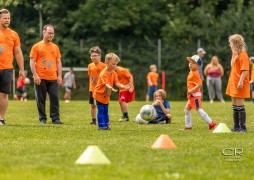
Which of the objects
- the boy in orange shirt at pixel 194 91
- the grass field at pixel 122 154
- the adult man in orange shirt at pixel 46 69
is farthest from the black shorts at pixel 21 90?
the boy in orange shirt at pixel 194 91

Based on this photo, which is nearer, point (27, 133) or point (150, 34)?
point (27, 133)

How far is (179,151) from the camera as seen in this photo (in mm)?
9898

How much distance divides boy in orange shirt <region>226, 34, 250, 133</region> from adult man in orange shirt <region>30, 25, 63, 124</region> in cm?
404

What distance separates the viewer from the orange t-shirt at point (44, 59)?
15523mm

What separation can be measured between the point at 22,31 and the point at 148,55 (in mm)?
7700

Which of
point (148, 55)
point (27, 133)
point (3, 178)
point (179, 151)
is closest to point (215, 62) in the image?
point (148, 55)

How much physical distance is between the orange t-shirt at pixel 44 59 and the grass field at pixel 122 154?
184 centimetres

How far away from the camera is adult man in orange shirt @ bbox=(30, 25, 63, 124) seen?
15.5 meters

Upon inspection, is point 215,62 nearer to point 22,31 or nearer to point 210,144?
point 22,31

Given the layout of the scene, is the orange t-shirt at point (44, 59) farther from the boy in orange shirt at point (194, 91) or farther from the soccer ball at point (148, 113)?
the boy in orange shirt at point (194, 91)

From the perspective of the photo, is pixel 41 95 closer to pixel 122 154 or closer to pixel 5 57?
pixel 5 57

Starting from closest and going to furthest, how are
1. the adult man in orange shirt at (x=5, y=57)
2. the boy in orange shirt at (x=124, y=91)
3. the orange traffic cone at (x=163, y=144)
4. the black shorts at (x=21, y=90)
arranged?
the orange traffic cone at (x=163, y=144) → the adult man in orange shirt at (x=5, y=57) → the boy in orange shirt at (x=124, y=91) → the black shorts at (x=21, y=90)

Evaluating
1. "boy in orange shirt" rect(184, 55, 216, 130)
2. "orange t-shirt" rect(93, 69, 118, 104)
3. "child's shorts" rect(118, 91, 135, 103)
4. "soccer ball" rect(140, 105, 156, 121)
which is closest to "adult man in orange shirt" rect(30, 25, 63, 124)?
"soccer ball" rect(140, 105, 156, 121)

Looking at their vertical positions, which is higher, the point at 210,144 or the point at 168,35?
the point at 168,35
